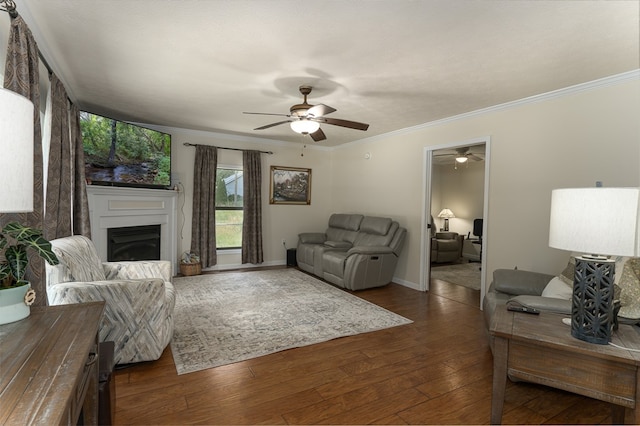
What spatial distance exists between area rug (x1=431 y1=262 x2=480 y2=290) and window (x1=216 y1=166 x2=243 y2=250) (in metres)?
3.63

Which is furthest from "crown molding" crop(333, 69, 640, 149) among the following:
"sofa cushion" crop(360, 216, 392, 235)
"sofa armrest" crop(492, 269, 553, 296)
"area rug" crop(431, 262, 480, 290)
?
"area rug" crop(431, 262, 480, 290)

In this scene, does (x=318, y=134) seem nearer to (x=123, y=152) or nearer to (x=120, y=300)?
(x=120, y=300)

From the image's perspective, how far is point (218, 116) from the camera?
4406 mm

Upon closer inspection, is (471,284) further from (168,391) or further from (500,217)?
(168,391)

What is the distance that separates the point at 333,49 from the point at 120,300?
2385mm

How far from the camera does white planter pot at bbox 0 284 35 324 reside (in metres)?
1.22

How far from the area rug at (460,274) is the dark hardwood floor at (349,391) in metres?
2.41

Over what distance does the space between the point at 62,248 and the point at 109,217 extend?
1.95 metres

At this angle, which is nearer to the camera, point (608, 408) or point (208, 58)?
point (608, 408)

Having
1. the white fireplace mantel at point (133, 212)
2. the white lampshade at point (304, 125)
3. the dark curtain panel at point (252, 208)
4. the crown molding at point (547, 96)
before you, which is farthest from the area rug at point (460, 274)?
the white fireplace mantel at point (133, 212)

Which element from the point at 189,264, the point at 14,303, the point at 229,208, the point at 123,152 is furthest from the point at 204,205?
the point at 14,303

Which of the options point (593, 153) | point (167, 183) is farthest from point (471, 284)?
point (167, 183)

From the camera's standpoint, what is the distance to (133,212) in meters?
4.39

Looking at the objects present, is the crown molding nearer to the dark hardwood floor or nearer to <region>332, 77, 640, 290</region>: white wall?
<region>332, 77, 640, 290</region>: white wall
